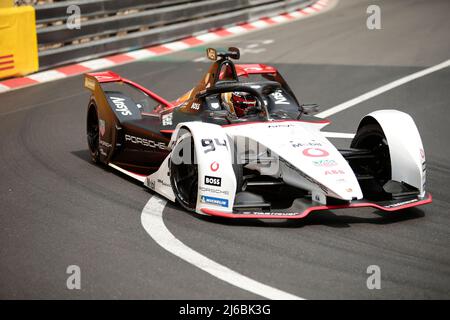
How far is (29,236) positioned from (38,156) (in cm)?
295

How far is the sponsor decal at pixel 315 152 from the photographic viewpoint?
24.1ft

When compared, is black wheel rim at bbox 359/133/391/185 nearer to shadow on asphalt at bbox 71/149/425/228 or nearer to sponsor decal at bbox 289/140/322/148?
shadow on asphalt at bbox 71/149/425/228

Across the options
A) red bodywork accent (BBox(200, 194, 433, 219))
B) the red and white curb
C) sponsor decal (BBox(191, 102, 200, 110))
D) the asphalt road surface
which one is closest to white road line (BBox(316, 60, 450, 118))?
the asphalt road surface

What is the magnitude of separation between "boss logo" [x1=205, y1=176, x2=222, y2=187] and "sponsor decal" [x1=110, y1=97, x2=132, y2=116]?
7.37ft

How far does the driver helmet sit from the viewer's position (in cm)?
860

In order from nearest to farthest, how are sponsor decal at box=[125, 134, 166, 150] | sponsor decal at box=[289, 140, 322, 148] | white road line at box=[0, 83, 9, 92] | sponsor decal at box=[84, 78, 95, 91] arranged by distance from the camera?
sponsor decal at box=[289, 140, 322, 148], sponsor decal at box=[125, 134, 166, 150], sponsor decal at box=[84, 78, 95, 91], white road line at box=[0, 83, 9, 92]

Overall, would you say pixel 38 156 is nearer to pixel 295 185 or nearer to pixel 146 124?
pixel 146 124

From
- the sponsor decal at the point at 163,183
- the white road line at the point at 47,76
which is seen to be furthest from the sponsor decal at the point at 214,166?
the white road line at the point at 47,76

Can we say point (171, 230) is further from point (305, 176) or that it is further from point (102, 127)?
point (102, 127)

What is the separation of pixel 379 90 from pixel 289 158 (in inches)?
264

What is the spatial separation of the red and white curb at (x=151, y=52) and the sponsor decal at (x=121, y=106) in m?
4.97

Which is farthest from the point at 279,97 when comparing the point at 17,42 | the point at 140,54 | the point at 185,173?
the point at 140,54

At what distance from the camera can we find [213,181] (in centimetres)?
724
